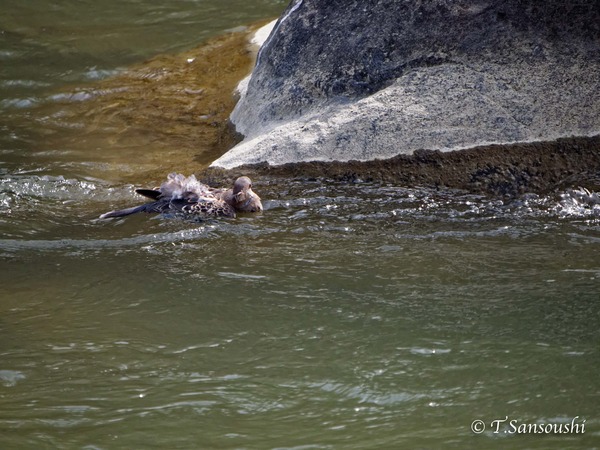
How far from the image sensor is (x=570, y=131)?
279 inches

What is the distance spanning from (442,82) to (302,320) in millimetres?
3337

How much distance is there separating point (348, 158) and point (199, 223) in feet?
4.63

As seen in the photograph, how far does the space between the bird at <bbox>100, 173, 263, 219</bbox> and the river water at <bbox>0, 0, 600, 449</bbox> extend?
0.14m

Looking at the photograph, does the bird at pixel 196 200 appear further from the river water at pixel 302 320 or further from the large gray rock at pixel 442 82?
the large gray rock at pixel 442 82

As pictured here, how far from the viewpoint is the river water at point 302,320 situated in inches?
148

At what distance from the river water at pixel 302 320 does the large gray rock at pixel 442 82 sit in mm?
500

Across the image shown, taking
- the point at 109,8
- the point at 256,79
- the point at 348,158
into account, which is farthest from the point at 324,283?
the point at 109,8

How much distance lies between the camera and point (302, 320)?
471 centimetres

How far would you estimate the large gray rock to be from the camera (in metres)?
7.14

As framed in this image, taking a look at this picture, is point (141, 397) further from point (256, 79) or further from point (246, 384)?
point (256, 79)

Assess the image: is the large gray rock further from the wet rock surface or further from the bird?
the bird

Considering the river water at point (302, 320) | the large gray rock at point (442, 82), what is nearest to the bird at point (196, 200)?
the river water at point (302, 320)

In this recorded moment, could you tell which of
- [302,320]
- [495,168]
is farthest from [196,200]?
[495,168]

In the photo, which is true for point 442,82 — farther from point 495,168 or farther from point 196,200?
point 196,200
